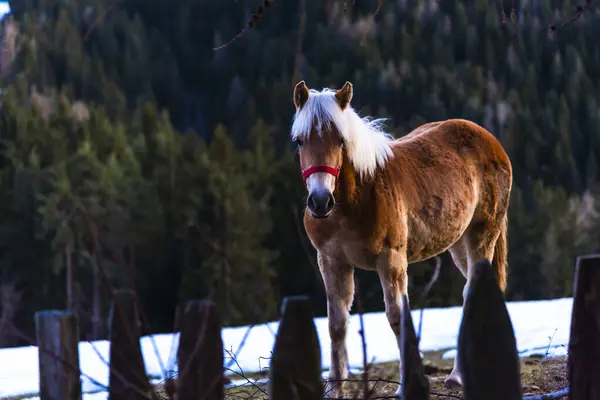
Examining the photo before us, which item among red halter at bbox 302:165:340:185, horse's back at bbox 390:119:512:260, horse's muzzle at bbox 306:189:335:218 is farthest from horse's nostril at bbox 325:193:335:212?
horse's back at bbox 390:119:512:260

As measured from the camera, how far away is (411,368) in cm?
185

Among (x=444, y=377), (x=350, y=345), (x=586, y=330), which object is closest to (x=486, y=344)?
(x=586, y=330)

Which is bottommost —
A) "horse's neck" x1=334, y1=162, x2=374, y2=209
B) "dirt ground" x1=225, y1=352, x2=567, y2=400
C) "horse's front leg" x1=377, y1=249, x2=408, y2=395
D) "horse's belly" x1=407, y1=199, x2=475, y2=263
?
"dirt ground" x1=225, y1=352, x2=567, y2=400

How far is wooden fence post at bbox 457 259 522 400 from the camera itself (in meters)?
1.83

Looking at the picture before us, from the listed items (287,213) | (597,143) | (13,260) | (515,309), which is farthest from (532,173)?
(515,309)

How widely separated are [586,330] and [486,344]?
36 cm

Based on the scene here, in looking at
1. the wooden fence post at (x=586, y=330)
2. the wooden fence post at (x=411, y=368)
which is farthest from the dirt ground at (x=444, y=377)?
the wooden fence post at (x=411, y=368)

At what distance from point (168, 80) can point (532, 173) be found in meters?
23.8

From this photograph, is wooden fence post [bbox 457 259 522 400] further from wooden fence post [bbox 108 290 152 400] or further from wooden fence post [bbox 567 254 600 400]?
wooden fence post [bbox 108 290 152 400]

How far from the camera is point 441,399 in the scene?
3857 millimetres

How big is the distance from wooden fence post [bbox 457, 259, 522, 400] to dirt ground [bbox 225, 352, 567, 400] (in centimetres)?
163

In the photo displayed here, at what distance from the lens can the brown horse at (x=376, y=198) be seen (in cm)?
355

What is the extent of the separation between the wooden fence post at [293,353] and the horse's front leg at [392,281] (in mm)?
2021

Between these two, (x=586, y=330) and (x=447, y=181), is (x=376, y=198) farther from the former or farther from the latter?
(x=586, y=330)
